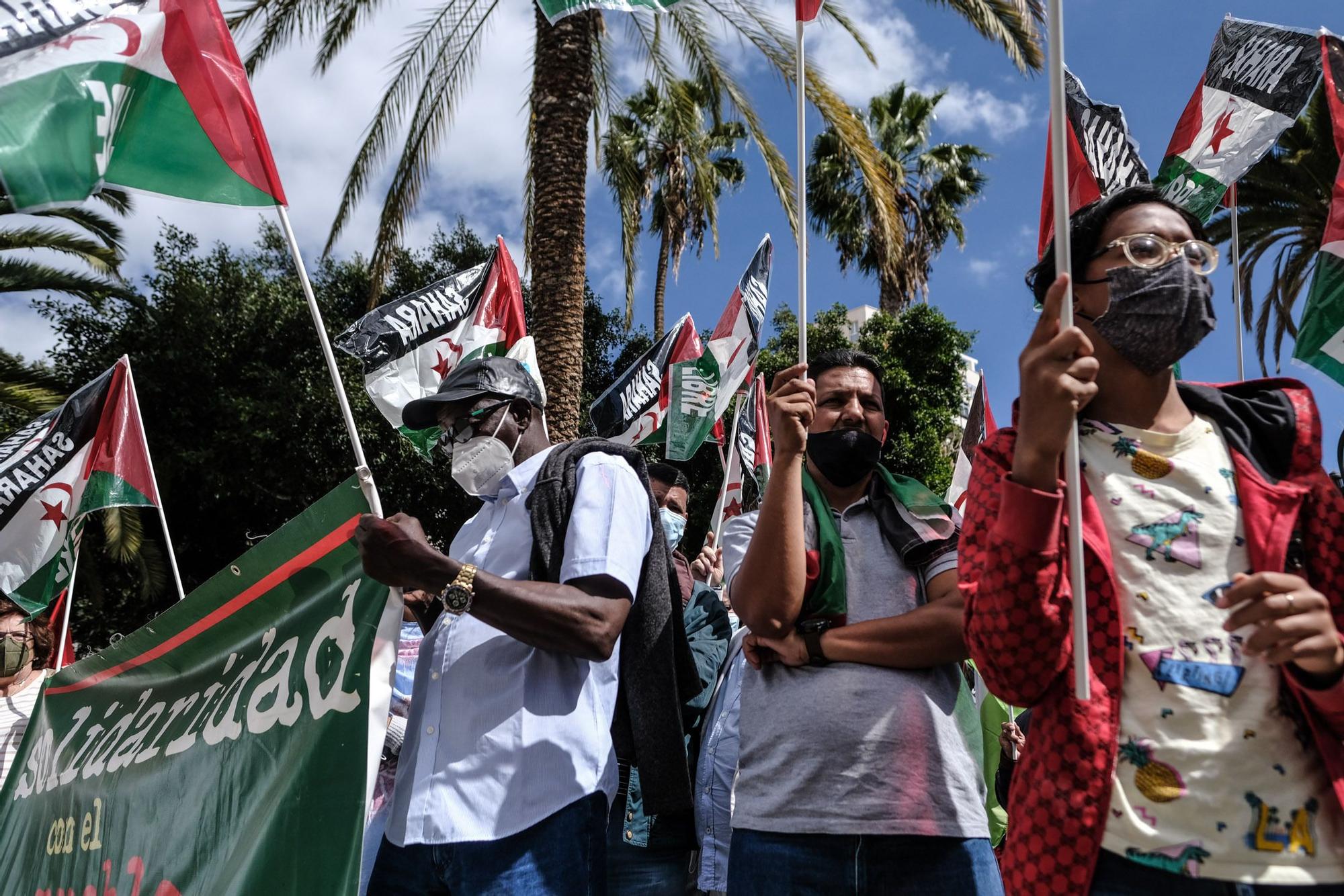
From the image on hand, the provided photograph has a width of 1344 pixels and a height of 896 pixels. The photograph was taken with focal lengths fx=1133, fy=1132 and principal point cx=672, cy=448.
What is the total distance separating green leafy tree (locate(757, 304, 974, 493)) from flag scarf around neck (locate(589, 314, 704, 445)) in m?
10.5

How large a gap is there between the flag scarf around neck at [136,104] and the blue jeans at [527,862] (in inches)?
68.1

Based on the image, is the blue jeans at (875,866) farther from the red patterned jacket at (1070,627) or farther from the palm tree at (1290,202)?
the palm tree at (1290,202)

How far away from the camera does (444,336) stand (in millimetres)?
6730

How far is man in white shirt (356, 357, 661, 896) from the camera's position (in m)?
2.29

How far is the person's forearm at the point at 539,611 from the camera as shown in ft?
7.59

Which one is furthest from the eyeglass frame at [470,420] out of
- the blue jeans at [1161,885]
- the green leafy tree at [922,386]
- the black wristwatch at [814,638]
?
the green leafy tree at [922,386]

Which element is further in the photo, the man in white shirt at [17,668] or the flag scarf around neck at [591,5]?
the man in white shirt at [17,668]

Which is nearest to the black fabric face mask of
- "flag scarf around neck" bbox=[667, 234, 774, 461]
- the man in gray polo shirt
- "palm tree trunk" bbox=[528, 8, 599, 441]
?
the man in gray polo shirt

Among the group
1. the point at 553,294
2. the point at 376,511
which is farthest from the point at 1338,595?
the point at 553,294

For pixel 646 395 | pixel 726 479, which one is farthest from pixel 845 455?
pixel 646 395

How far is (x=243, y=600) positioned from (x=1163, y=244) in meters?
2.49

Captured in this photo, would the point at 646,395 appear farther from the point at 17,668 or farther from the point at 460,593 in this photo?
the point at 460,593

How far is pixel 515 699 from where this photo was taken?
2.41 metres

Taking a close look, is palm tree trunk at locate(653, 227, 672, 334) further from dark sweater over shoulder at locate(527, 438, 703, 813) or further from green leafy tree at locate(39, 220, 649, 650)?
dark sweater over shoulder at locate(527, 438, 703, 813)
